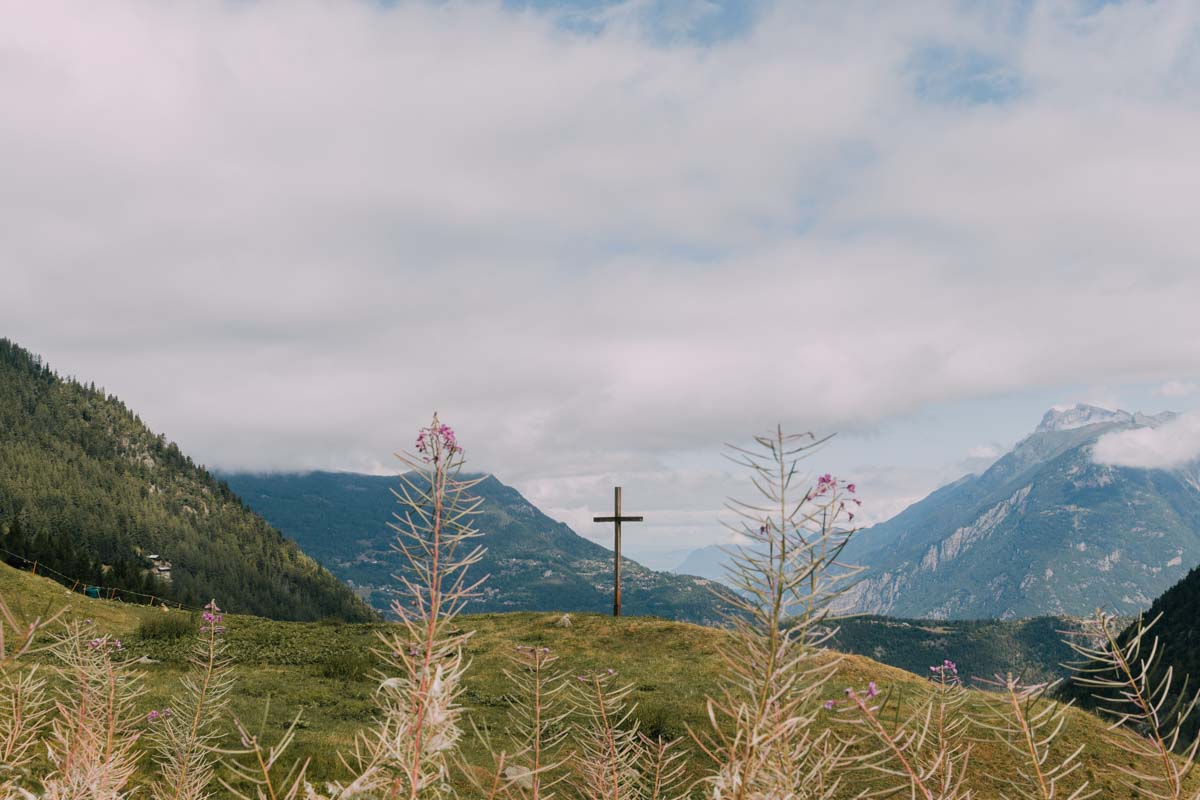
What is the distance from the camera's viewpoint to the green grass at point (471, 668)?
15836mm

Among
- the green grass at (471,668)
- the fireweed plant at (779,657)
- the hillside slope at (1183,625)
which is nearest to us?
the fireweed plant at (779,657)

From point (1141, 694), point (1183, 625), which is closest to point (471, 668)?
point (1141, 694)

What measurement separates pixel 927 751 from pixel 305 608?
216 metres

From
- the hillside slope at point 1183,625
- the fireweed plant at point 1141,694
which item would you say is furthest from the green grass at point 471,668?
the hillside slope at point 1183,625

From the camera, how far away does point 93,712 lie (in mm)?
3119

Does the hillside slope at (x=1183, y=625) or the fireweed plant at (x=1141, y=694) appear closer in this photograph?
the fireweed plant at (x=1141, y=694)

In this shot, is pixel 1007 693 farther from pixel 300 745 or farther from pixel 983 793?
pixel 300 745

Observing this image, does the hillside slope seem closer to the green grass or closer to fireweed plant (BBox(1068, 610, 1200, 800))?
the green grass

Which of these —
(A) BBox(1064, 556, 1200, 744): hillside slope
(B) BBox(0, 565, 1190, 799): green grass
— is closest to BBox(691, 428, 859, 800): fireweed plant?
(B) BBox(0, 565, 1190, 799): green grass

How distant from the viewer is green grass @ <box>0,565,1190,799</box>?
15836mm

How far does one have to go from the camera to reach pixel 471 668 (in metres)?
21.8

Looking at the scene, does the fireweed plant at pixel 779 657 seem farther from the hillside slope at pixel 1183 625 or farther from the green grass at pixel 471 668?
the hillside slope at pixel 1183 625

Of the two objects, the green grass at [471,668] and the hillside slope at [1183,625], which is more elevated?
the green grass at [471,668]

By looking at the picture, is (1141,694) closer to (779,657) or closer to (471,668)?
(779,657)
